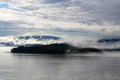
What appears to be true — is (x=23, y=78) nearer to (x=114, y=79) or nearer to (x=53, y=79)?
(x=53, y=79)

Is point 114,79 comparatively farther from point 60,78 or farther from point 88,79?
point 60,78

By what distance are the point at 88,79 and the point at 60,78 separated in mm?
5905

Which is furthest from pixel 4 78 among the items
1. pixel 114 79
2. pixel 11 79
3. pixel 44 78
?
pixel 114 79

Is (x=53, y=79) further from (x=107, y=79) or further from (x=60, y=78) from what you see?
(x=107, y=79)

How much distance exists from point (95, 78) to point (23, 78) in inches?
587

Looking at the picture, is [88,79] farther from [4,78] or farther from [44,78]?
[4,78]

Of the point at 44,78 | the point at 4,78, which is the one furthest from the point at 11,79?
the point at 44,78

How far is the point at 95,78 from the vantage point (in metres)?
68.6

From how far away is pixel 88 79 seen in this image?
6612cm

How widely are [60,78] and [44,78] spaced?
331cm

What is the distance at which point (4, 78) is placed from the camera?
6681cm

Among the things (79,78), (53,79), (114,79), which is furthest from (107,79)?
(53,79)

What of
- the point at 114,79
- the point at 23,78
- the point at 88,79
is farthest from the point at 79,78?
the point at 23,78

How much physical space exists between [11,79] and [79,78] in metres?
14.1
